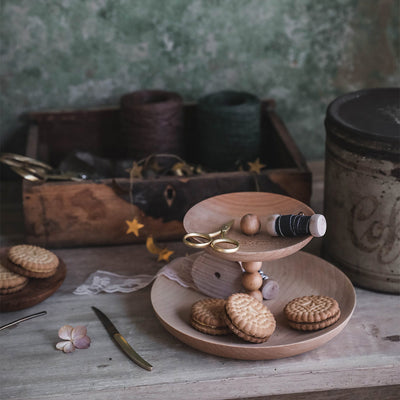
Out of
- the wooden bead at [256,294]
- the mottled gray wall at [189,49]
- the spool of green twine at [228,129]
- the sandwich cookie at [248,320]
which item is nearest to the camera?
the sandwich cookie at [248,320]

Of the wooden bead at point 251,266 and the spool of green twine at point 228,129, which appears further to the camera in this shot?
the spool of green twine at point 228,129

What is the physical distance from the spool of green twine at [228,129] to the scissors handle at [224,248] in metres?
0.39

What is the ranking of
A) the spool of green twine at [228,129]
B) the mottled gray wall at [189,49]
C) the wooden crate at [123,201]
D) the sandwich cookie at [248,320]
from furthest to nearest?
the mottled gray wall at [189,49] → the spool of green twine at [228,129] → the wooden crate at [123,201] → the sandwich cookie at [248,320]

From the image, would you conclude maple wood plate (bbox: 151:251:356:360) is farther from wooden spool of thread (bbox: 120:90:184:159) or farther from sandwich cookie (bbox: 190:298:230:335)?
wooden spool of thread (bbox: 120:90:184:159)

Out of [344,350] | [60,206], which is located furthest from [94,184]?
[344,350]

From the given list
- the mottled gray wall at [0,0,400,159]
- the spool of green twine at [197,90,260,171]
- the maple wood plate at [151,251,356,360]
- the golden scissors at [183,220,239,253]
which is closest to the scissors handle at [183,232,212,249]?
the golden scissors at [183,220,239,253]

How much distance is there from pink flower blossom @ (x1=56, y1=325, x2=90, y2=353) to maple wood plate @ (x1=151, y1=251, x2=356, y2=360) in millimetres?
108

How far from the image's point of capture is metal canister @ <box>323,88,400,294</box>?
0.84 metres

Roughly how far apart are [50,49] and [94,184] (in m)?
0.41

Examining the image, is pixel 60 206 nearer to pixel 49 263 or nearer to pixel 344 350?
pixel 49 263

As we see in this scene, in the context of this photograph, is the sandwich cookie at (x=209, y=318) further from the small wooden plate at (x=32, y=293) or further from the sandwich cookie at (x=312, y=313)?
the small wooden plate at (x=32, y=293)

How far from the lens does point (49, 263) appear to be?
3.02 ft

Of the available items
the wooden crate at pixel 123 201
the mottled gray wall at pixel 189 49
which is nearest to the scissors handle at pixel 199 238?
the wooden crate at pixel 123 201

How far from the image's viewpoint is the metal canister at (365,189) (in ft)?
2.76
